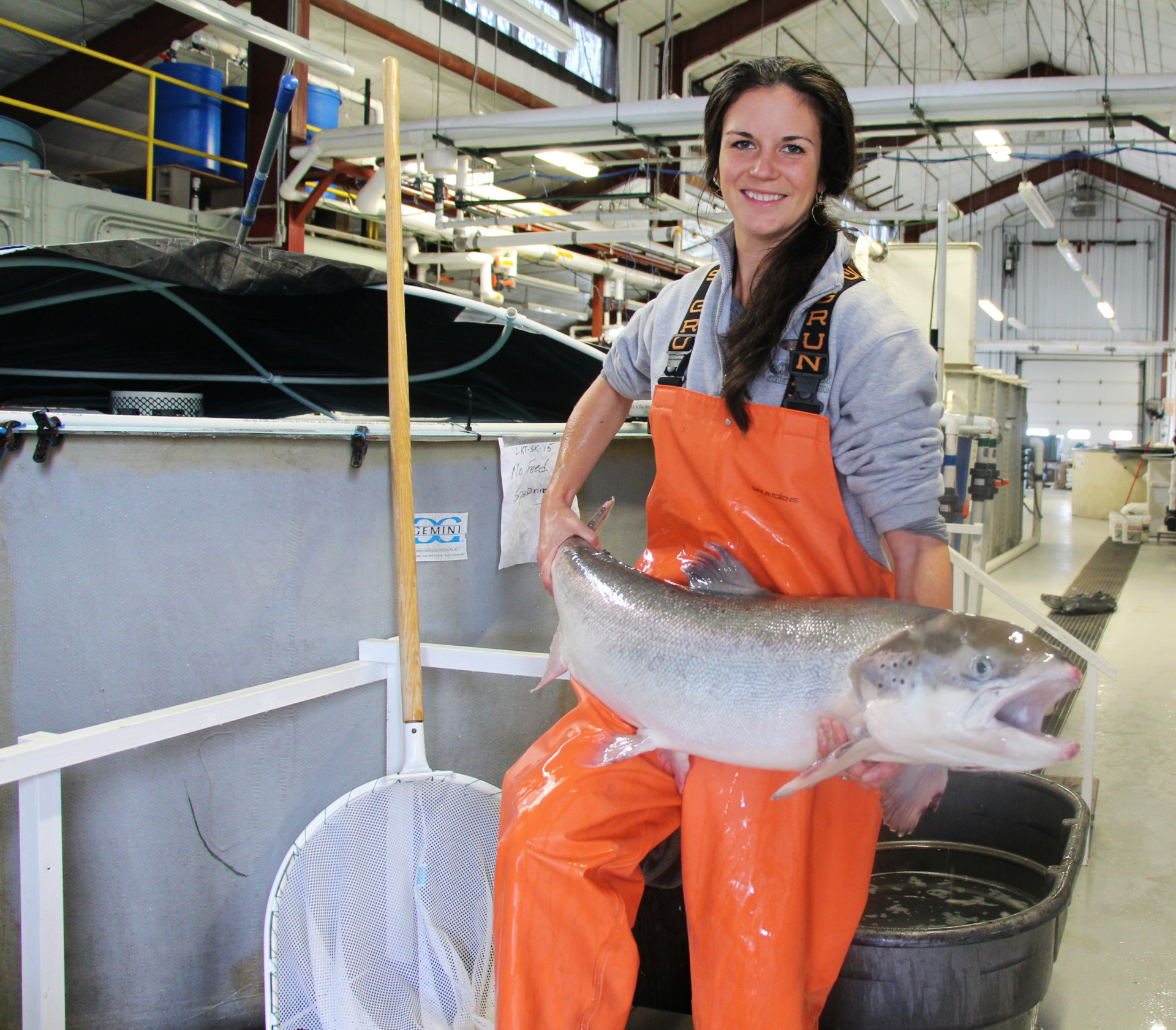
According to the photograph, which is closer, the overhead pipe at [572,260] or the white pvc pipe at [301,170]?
the white pvc pipe at [301,170]

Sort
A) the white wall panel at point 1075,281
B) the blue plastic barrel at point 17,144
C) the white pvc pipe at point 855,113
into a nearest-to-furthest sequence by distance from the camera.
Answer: the white pvc pipe at point 855,113, the blue plastic barrel at point 17,144, the white wall panel at point 1075,281

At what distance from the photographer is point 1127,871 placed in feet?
9.43

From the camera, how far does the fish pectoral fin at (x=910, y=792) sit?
122 centimetres

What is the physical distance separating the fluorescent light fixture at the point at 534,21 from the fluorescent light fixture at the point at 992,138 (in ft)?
9.52

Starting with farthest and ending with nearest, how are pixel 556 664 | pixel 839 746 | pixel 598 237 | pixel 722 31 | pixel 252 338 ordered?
pixel 722 31 < pixel 598 237 < pixel 252 338 < pixel 556 664 < pixel 839 746

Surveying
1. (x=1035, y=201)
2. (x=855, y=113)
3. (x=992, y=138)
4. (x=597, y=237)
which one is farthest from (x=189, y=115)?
(x=1035, y=201)

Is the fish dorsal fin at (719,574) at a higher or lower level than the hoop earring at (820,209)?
lower

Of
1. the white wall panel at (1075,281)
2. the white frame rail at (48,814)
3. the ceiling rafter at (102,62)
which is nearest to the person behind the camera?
the white frame rail at (48,814)

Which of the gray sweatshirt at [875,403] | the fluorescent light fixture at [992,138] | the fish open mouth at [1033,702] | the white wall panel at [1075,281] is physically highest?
the white wall panel at [1075,281]

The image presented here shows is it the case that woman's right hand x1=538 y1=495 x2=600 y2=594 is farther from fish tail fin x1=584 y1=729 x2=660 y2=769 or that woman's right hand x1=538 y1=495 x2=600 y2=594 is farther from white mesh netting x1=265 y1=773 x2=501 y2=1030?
white mesh netting x1=265 y1=773 x2=501 y2=1030

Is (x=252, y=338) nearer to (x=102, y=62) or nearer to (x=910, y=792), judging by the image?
(x=910, y=792)

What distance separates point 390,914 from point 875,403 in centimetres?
132

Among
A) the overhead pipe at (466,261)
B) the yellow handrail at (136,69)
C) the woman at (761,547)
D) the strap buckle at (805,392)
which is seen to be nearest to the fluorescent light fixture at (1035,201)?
the overhead pipe at (466,261)

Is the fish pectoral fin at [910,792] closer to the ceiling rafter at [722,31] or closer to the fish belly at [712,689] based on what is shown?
the fish belly at [712,689]
